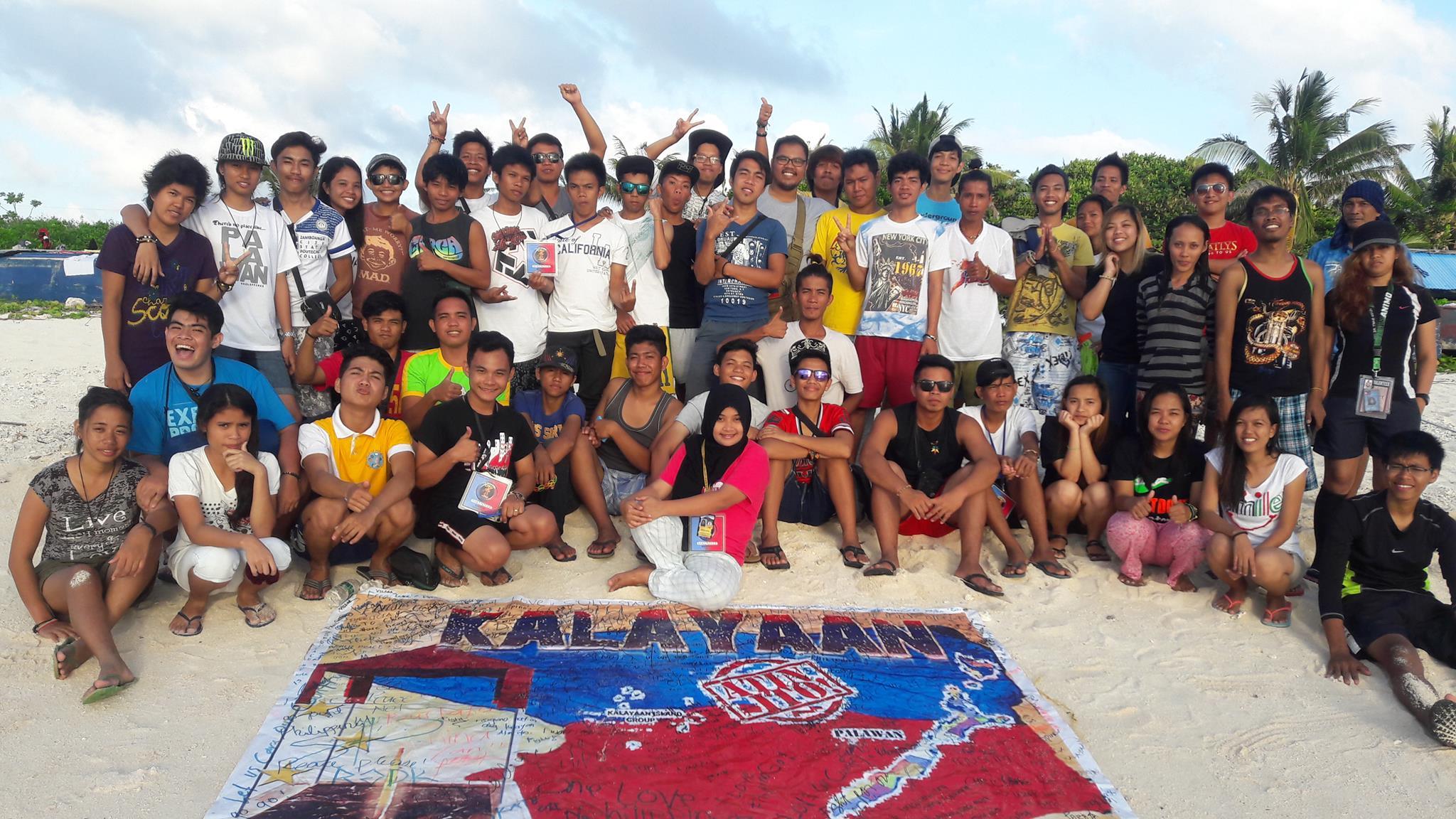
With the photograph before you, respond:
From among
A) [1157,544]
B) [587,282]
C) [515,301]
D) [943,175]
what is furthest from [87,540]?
[943,175]

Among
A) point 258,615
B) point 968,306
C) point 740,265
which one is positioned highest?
point 740,265

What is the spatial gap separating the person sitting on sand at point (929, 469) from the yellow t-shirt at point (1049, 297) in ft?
3.17

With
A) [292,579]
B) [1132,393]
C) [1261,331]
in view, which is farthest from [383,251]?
[1261,331]

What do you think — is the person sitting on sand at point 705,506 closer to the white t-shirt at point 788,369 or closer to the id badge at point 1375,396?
the white t-shirt at point 788,369

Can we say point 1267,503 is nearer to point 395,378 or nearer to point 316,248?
point 395,378

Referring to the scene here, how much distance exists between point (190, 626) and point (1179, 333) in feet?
17.1

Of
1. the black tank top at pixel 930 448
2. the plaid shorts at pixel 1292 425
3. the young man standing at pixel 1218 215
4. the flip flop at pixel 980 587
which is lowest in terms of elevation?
the flip flop at pixel 980 587

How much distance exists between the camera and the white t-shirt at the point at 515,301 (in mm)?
5551

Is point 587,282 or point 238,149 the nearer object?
→ point 238,149

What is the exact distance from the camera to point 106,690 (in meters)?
3.42

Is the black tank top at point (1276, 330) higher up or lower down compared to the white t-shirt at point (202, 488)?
higher up

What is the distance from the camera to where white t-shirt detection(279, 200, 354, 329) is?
17.0 ft

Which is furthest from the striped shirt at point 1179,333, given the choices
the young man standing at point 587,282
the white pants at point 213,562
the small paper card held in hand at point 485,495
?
the white pants at point 213,562

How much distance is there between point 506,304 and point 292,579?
198cm
